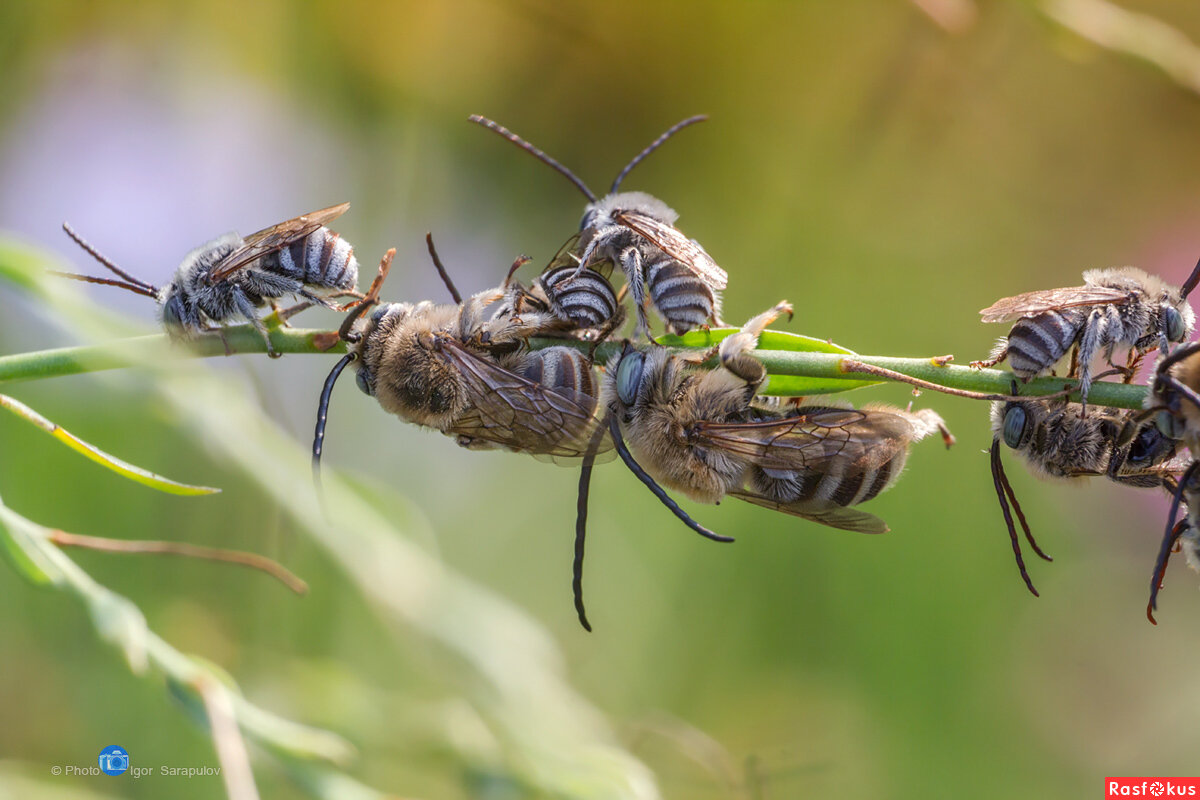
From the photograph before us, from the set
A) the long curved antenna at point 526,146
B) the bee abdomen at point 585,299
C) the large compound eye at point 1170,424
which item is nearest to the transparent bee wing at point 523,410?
the bee abdomen at point 585,299

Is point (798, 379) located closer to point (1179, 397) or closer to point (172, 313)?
point (1179, 397)

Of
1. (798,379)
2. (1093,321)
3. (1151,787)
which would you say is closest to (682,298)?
(798,379)

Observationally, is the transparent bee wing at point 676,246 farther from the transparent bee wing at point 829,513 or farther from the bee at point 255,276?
the bee at point 255,276

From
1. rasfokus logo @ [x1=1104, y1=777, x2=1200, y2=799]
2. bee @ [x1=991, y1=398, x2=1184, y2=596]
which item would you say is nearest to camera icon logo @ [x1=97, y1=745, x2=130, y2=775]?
bee @ [x1=991, y1=398, x2=1184, y2=596]

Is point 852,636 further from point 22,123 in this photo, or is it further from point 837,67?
point 22,123

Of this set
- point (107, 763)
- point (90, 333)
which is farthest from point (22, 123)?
point (107, 763)

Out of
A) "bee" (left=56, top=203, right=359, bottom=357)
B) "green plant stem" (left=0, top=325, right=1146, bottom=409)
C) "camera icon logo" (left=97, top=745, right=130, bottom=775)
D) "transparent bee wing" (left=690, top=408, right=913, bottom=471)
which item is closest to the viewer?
"green plant stem" (left=0, top=325, right=1146, bottom=409)

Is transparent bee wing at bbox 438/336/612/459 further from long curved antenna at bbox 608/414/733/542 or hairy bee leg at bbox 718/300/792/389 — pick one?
hairy bee leg at bbox 718/300/792/389
